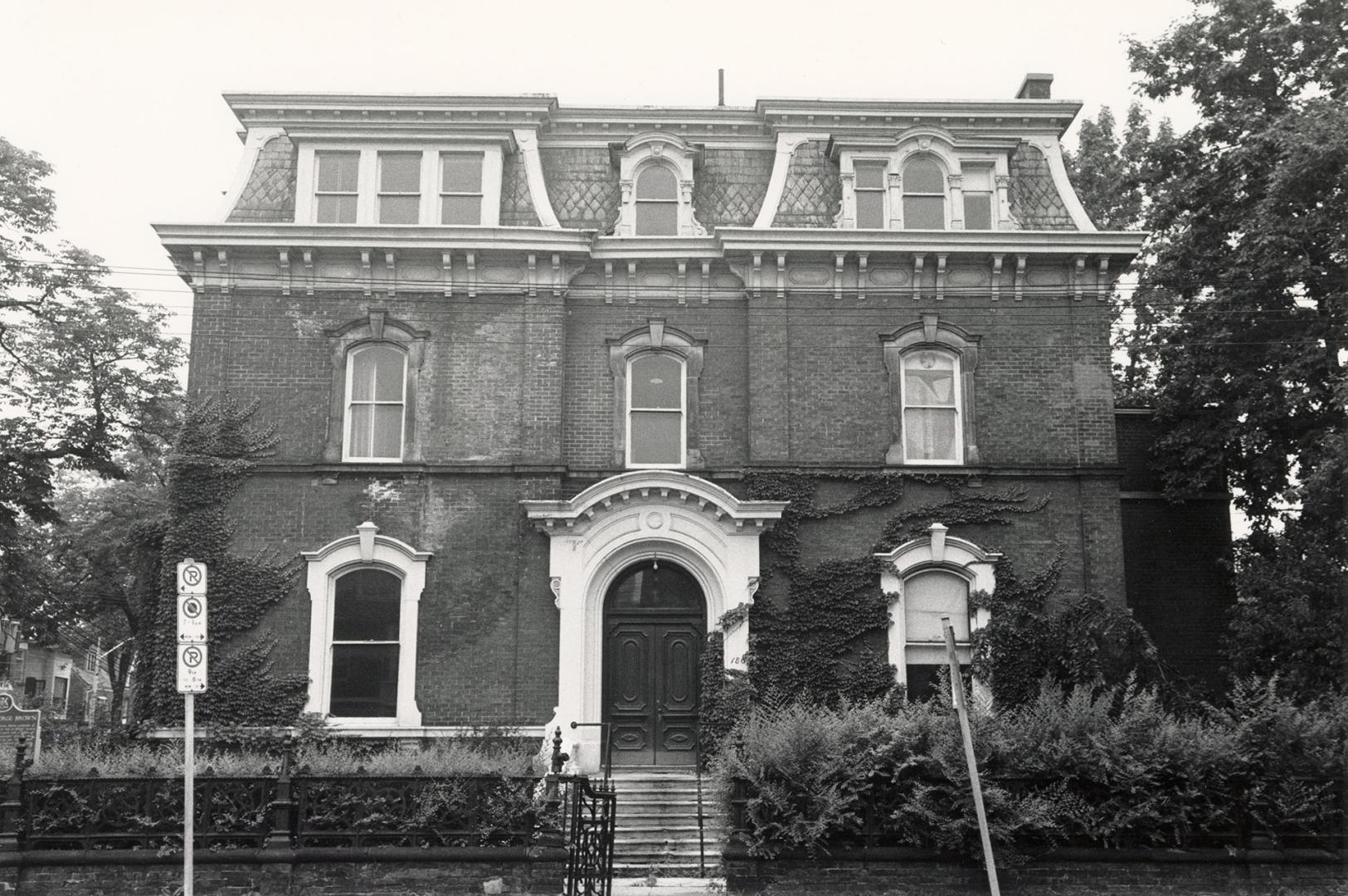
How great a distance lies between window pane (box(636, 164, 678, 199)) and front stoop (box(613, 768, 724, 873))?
880cm

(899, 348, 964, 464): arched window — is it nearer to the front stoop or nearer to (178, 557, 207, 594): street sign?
the front stoop

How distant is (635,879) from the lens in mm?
15477

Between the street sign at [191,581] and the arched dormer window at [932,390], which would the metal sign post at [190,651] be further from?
the arched dormer window at [932,390]

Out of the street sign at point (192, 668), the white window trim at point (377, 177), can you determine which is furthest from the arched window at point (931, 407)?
the street sign at point (192, 668)

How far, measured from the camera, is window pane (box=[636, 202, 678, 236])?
2075 centimetres

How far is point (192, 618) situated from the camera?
11633mm

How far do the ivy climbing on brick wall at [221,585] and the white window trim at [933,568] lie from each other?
8447 millimetres

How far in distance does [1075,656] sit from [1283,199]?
772cm

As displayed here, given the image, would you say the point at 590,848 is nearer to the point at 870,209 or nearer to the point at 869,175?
the point at 870,209

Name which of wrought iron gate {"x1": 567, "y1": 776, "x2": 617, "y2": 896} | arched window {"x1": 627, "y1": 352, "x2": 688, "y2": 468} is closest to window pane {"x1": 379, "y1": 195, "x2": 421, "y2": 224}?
arched window {"x1": 627, "y1": 352, "x2": 688, "y2": 468}

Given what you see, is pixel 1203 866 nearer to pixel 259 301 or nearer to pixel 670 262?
pixel 670 262

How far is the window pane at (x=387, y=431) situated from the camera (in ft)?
64.8

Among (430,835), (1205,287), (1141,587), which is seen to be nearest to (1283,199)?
(1205,287)

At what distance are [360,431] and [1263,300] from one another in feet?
46.9
